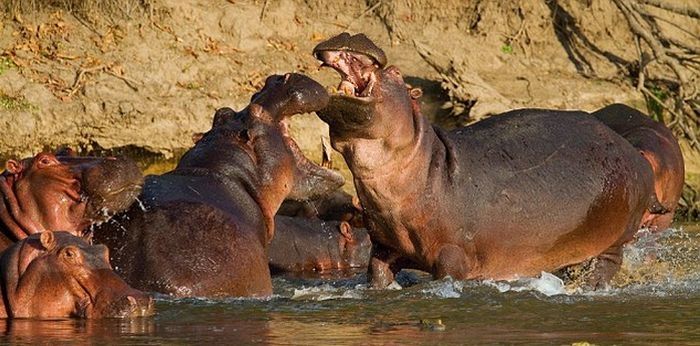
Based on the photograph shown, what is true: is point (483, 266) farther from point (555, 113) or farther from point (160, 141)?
point (160, 141)

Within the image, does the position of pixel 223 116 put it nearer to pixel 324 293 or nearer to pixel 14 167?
pixel 324 293

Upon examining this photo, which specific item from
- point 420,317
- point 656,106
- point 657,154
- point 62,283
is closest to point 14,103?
A: point 656,106

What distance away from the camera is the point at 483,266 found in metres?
8.88

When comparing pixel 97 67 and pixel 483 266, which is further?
pixel 97 67

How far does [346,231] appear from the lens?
11.4 metres

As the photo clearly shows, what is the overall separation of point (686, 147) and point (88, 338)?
29.8 ft

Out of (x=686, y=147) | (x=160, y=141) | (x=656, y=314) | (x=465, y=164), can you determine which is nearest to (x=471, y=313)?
(x=656, y=314)

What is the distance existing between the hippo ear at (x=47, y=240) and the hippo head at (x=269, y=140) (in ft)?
6.58

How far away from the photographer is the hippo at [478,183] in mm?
8398

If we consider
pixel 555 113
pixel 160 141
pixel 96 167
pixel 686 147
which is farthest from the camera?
pixel 686 147

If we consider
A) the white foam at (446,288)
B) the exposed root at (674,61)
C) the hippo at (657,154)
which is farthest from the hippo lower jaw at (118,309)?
the exposed root at (674,61)

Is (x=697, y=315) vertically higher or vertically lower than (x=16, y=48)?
lower

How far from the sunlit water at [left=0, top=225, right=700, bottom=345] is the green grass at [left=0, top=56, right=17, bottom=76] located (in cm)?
544

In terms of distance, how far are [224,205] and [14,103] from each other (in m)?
5.65
